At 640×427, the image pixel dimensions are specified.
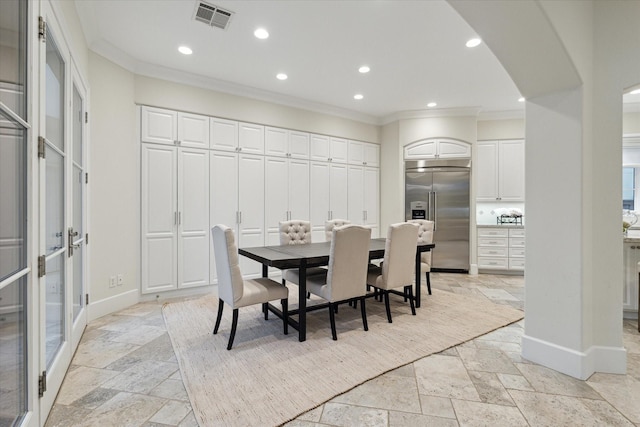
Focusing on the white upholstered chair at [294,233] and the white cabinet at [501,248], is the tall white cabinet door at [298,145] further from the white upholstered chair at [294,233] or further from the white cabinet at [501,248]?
the white cabinet at [501,248]

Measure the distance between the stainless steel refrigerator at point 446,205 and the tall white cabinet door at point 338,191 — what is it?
4.17ft

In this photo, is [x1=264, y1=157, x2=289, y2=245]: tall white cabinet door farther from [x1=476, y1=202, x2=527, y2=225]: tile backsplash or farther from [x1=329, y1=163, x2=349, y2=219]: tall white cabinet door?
[x1=476, y1=202, x2=527, y2=225]: tile backsplash

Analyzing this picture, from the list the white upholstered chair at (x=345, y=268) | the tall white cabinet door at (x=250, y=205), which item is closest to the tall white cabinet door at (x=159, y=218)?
the tall white cabinet door at (x=250, y=205)

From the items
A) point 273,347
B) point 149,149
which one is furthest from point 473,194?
point 149,149

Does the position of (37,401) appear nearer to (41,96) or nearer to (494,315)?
(41,96)

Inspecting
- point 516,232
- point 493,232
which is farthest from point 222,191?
point 516,232

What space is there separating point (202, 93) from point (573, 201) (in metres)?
4.20

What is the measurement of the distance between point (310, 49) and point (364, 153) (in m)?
2.76

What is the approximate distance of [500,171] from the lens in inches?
225

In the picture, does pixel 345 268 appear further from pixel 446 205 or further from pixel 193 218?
pixel 446 205

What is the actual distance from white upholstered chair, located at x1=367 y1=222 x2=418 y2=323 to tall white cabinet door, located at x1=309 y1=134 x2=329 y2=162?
249 cm

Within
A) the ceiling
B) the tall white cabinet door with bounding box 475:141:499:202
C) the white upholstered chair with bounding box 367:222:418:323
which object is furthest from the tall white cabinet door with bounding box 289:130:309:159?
the tall white cabinet door with bounding box 475:141:499:202

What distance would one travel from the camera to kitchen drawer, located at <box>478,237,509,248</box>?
17.5ft

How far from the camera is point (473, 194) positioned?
5.47m
